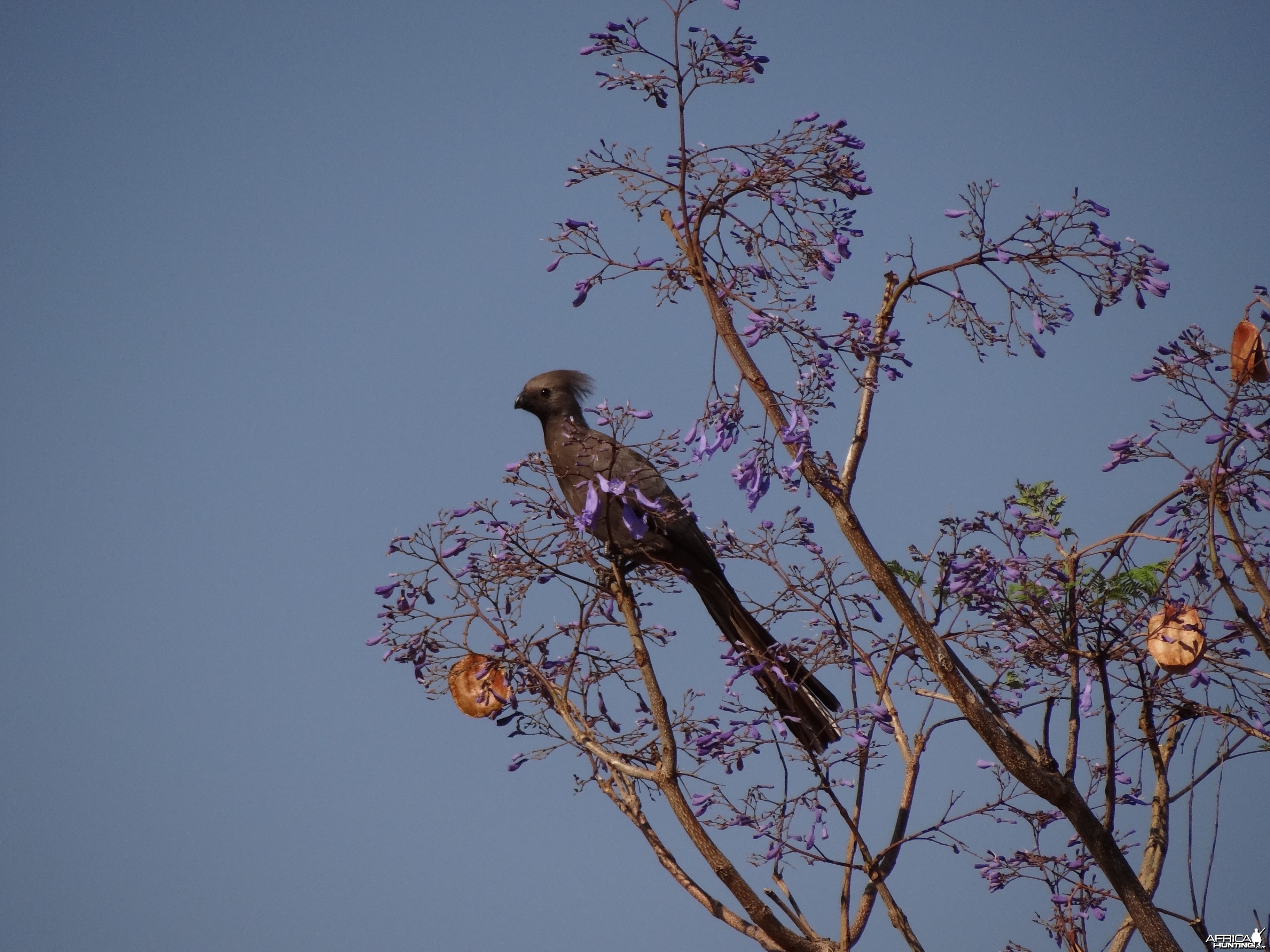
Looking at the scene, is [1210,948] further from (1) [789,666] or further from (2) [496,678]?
(2) [496,678]

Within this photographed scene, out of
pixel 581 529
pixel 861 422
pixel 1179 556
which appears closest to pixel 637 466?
pixel 581 529

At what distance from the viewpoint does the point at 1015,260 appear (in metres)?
3.07

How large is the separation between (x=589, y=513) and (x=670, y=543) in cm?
120

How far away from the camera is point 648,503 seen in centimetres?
325

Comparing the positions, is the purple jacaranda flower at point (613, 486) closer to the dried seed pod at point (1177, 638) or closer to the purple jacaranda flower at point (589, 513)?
the purple jacaranda flower at point (589, 513)

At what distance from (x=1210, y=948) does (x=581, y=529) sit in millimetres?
1765

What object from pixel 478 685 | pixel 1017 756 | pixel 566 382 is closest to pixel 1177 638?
pixel 1017 756

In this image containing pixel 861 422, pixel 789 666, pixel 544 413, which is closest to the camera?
pixel 861 422

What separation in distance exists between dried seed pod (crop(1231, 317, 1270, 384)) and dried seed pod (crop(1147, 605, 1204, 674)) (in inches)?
21.7

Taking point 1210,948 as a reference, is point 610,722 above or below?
above

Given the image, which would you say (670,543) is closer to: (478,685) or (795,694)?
(795,694)

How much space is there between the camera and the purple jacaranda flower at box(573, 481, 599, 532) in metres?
3.15

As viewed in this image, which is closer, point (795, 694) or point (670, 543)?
point (795, 694)

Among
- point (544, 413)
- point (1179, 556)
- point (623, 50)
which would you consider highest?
point (544, 413)
